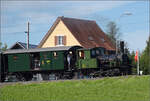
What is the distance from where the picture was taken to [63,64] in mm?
27281

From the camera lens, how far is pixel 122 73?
27.8 meters

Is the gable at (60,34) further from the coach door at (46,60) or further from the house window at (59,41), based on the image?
the coach door at (46,60)

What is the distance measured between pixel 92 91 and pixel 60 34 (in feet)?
97.3

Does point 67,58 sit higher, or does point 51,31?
point 51,31

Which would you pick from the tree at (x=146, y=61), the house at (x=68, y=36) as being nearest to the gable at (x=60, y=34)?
the house at (x=68, y=36)

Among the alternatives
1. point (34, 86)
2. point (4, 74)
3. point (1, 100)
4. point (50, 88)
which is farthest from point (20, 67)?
point (1, 100)

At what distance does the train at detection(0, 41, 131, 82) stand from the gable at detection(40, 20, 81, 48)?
1611cm

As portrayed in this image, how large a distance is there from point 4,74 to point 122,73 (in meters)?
10.7

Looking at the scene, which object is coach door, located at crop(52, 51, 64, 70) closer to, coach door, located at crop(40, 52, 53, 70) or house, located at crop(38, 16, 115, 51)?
coach door, located at crop(40, 52, 53, 70)

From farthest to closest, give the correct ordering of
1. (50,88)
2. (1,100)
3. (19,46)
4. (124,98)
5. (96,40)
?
1. (96,40)
2. (19,46)
3. (50,88)
4. (1,100)
5. (124,98)

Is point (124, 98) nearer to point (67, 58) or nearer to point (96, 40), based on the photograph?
point (67, 58)

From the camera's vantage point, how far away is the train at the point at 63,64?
27.4 meters

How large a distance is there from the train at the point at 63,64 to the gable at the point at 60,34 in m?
16.1

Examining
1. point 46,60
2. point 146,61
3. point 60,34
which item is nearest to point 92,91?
point 46,60
